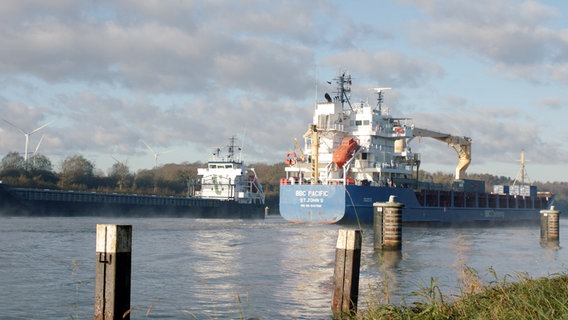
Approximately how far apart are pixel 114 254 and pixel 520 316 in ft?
17.1

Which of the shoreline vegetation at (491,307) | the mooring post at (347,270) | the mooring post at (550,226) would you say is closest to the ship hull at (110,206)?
the mooring post at (550,226)

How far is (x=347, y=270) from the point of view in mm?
11672

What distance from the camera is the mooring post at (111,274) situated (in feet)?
28.5

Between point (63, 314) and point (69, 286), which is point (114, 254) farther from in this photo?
point (69, 286)

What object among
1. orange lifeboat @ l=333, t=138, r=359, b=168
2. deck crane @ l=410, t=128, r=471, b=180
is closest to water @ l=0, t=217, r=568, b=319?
orange lifeboat @ l=333, t=138, r=359, b=168

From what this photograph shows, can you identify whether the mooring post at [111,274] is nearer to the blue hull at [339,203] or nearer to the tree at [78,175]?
the blue hull at [339,203]

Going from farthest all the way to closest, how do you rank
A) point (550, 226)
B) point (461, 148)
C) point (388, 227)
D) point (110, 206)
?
point (461, 148) → point (110, 206) → point (550, 226) → point (388, 227)

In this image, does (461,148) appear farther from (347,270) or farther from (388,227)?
(347,270)

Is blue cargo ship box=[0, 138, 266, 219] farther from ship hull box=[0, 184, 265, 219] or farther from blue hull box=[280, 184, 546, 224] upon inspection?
blue hull box=[280, 184, 546, 224]

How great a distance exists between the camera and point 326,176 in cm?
4953

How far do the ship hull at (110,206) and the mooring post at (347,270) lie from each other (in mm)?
46067

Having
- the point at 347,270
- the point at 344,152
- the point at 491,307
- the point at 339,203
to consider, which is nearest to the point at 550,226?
the point at 339,203

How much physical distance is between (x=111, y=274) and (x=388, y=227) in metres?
19.8

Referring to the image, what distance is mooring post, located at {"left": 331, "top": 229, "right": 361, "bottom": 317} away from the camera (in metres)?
11.7
